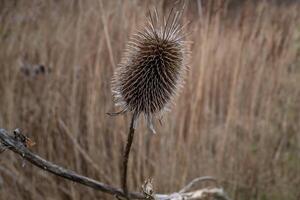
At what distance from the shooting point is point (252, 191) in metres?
3.16

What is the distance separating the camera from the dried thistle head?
1.28m

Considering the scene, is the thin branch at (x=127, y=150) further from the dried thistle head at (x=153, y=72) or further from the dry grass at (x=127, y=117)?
the dry grass at (x=127, y=117)

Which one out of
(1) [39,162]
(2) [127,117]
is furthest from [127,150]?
(2) [127,117]

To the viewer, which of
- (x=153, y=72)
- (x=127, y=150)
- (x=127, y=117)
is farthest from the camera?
(x=127, y=117)

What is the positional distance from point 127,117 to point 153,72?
1.38 metres

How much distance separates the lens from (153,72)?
130cm

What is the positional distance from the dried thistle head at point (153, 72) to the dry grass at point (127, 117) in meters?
1.06

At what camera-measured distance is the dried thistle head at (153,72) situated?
128 cm

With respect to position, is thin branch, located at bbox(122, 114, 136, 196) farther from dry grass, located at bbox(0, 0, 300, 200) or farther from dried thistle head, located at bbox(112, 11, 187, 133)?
dry grass, located at bbox(0, 0, 300, 200)

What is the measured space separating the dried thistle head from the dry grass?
1057 mm

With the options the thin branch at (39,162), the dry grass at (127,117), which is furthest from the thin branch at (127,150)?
the dry grass at (127,117)

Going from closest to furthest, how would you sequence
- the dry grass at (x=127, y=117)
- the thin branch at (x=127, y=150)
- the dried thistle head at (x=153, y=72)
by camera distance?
the thin branch at (x=127, y=150) < the dried thistle head at (x=153, y=72) < the dry grass at (x=127, y=117)

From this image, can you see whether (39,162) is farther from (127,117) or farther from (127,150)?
(127,117)

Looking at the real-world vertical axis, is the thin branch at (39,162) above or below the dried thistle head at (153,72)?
below
